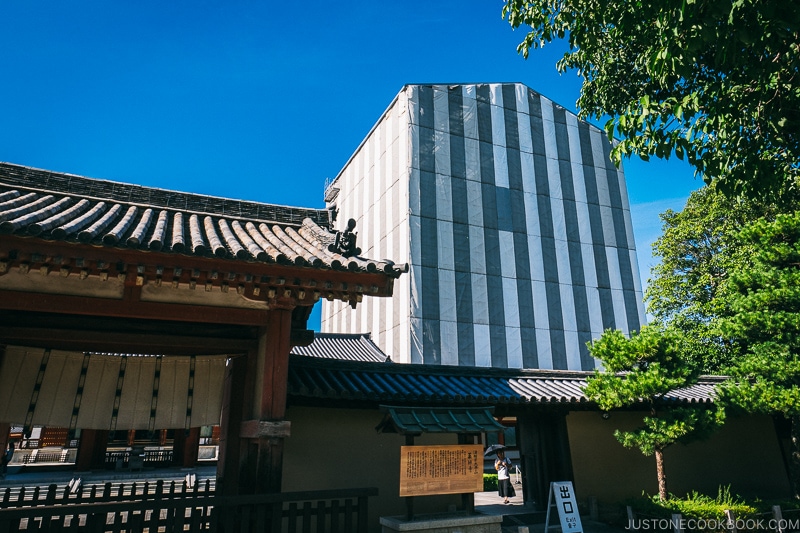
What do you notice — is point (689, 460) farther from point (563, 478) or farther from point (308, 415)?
point (308, 415)

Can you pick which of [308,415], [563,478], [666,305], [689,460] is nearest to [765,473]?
[689,460]

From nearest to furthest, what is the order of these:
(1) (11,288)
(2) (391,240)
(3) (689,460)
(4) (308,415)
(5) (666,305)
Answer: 1. (1) (11,288)
2. (4) (308,415)
3. (3) (689,460)
4. (5) (666,305)
5. (2) (391,240)

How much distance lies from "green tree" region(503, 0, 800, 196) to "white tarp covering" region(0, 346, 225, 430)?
880 centimetres

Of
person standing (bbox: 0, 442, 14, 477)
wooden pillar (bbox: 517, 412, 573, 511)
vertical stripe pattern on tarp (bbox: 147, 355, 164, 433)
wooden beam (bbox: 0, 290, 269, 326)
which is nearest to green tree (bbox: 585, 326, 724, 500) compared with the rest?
wooden pillar (bbox: 517, 412, 573, 511)

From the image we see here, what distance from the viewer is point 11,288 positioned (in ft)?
21.8

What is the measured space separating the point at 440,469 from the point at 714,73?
32.2ft

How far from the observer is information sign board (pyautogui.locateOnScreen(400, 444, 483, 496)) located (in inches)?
308

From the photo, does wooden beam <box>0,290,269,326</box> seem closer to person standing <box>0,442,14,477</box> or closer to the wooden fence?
the wooden fence

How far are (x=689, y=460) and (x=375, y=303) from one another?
62.6ft

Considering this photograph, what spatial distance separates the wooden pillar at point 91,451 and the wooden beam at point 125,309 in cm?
2068

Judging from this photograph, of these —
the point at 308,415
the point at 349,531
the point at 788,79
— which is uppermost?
the point at 788,79

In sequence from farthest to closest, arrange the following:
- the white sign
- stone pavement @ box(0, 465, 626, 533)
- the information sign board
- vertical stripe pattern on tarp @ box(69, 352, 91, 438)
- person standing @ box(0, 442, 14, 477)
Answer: person standing @ box(0, 442, 14, 477), stone pavement @ box(0, 465, 626, 533), the white sign, vertical stripe pattern on tarp @ box(69, 352, 91, 438), the information sign board

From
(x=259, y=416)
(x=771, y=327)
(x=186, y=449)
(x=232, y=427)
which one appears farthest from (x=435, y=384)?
(x=186, y=449)

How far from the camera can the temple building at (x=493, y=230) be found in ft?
87.4
